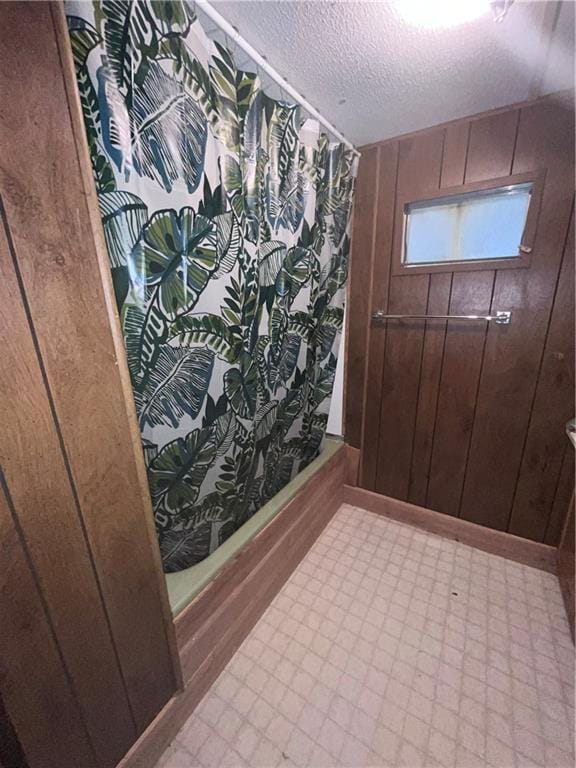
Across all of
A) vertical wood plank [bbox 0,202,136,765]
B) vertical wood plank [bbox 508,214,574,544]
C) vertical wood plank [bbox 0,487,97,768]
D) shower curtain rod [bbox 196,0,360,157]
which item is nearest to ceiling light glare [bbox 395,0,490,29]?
shower curtain rod [bbox 196,0,360,157]

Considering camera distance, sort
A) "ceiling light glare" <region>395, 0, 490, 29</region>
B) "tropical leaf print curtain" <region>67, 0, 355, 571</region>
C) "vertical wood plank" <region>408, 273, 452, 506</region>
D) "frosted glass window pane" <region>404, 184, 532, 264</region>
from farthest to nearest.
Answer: "vertical wood plank" <region>408, 273, 452, 506</region>, "frosted glass window pane" <region>404, 184, 532, 264</region>, "ceiling light glare" <region>395, 0, 490, 29</region>, "tropical leaf print curtain" <region>67, 0, 355, 571</region>

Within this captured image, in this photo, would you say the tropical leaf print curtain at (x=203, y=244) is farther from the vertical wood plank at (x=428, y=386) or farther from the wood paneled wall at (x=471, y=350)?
the vertical wood plank at (x=428, y=386)

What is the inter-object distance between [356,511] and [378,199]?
171 cm

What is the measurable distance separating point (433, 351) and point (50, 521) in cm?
154

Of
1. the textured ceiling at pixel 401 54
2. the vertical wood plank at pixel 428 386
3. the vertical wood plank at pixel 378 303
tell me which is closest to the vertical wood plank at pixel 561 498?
the vertical wood plank at pixel 428 386

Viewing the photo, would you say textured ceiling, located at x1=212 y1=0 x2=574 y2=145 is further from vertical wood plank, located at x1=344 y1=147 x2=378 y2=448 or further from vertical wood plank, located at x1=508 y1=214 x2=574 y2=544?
vertical wood plank, located at x1=508 y1=214 x2=574 y2=544

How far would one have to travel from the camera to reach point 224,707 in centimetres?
99

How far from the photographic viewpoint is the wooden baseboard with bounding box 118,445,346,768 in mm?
892

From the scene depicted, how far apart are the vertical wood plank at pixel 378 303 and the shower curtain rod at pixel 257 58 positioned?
1.07 ft

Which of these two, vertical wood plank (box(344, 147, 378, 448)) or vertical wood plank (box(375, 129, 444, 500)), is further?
vertical wood plank (box(344, 147, 378, 448))

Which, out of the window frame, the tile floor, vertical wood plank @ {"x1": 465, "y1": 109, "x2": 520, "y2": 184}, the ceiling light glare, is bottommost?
the tile floor

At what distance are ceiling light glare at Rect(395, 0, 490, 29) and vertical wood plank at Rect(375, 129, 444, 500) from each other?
0.53m

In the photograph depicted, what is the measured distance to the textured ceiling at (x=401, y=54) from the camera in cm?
82

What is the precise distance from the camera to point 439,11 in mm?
Answer: 817
